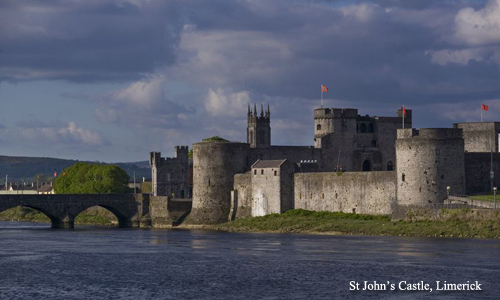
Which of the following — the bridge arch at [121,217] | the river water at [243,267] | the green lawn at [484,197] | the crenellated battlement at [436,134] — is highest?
the crenellated battlement at [436,134]

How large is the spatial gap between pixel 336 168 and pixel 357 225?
28281mm

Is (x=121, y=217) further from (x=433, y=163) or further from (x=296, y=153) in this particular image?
(x=433, y=163)

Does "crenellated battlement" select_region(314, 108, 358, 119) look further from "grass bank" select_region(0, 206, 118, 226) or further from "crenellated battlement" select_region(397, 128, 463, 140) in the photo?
"crenellated battlement" select_region(397, 128, 463, 140)

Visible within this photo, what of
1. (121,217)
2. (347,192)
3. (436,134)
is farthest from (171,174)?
(436,134)

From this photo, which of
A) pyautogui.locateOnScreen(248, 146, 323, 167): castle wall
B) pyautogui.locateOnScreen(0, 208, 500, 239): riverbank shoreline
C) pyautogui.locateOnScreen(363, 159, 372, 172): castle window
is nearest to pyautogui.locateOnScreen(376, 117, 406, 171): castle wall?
pyautogui.locateOnScreen(363, 159, 372, 172): castle window

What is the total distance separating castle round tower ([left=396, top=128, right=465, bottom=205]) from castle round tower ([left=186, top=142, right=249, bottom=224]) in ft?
79.0

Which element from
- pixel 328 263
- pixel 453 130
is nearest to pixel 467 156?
pixel 453 130

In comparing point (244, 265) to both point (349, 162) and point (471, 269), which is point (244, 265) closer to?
point (471, 269)

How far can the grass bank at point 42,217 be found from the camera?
408 feet

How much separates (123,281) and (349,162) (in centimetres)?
6049

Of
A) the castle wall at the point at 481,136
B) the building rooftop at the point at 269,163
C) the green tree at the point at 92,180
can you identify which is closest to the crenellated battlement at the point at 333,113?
the castle wall at the point at 481,136

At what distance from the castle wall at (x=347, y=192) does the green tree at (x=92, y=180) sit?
36.6 meters

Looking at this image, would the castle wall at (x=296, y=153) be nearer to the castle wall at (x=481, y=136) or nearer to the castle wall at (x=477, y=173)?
the castle wall at (x=481, y=136)

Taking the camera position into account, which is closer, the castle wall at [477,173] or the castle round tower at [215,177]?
the castle wall at [477,173]
